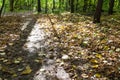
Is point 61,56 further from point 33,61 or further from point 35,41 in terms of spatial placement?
point 35,41

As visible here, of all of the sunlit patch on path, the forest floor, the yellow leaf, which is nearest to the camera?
the forest floor

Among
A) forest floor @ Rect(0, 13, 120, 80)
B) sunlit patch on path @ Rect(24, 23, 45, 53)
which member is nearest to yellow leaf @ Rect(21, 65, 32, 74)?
forest floor @ Rect(0, 13, 120, 80)

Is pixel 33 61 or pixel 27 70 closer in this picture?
pixel 27 70

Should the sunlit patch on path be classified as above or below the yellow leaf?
below

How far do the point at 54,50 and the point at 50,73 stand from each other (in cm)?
241

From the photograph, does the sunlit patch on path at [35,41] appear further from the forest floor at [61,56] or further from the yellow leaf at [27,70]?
the yellow leaf at [27,70]

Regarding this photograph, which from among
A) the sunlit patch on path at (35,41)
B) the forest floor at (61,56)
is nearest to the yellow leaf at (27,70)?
the forest floor at (61,56)

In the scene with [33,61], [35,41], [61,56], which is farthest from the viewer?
[35,41]

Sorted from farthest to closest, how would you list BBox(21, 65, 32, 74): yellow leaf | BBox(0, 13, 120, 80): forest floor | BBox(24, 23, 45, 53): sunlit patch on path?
BBox(24, 23, 45, 53): sunlit patch on path, BBox(21, 65, 32, 74): yellow leaf, BBox(0, 13, 120, 80): forest floor

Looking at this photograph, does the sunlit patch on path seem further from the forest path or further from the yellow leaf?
the yellow leaf

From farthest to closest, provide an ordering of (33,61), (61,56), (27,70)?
(61,56), (33,61), (27,70)

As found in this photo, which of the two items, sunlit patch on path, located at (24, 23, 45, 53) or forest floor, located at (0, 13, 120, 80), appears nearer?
forest floor, located at (0, 13, 120, 80)

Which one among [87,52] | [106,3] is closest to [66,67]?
[87,52]

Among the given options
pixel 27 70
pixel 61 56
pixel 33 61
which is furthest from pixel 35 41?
pixel 27 70
